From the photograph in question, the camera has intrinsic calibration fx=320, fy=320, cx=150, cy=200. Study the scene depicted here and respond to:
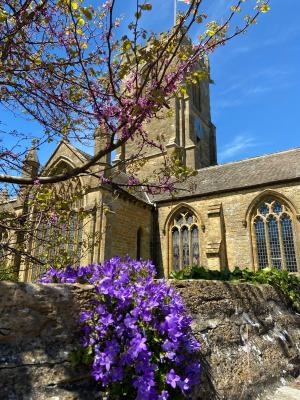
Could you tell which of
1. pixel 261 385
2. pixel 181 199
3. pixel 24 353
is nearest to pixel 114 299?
pixel 24 353

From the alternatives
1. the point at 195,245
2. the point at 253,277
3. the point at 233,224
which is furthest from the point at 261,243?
the point at 253,277

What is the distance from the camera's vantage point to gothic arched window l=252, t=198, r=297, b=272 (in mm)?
17562

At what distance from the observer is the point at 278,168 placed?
19594 mm

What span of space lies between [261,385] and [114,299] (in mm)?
2476

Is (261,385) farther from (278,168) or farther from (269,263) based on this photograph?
(278,168)

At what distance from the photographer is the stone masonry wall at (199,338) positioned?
2.24 metres

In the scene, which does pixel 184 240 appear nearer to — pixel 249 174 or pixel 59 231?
pixel 249 174

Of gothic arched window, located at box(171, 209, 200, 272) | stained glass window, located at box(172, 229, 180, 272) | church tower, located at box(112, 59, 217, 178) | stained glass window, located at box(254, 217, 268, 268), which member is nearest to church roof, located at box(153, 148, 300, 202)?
gothic arched window, located at box(171, 209, 200, 272)

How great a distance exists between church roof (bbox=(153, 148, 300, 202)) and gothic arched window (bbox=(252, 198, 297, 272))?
149cm

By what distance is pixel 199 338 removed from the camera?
3.41m

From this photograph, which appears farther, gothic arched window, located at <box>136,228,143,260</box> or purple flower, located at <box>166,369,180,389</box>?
gothic arched window, located at <box>136,228,143,260</box>

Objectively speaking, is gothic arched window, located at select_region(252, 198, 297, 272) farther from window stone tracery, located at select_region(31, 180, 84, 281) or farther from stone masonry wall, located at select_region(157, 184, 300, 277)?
window stone tracery, located at select_region(31, 180, 84, 281)

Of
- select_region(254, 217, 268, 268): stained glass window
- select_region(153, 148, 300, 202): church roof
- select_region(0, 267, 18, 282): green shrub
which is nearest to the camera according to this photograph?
select_region(0, 267, 18, 282): green shrub

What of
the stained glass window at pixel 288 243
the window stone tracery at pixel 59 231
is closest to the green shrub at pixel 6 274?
the window stone tracery at pixel 59 231
